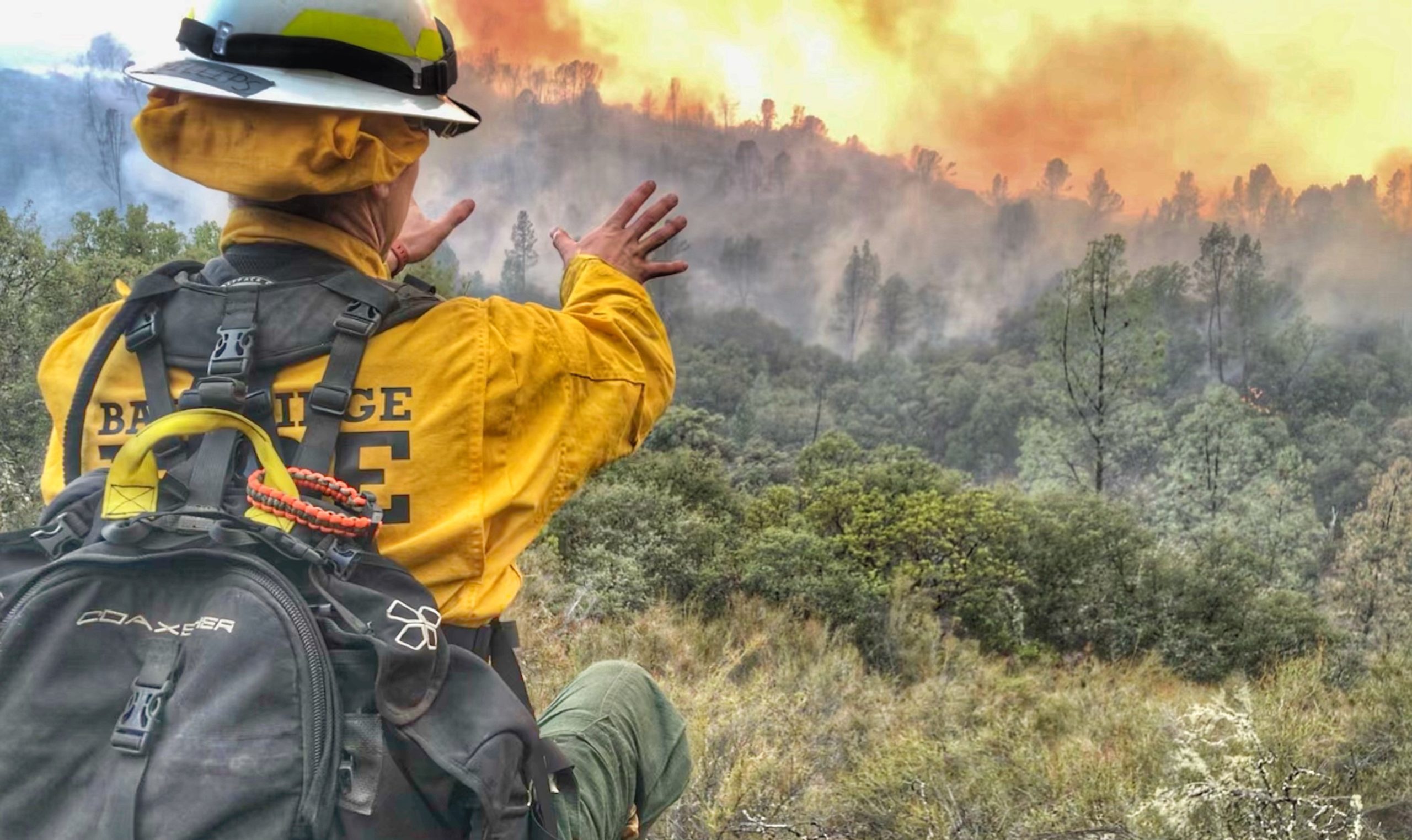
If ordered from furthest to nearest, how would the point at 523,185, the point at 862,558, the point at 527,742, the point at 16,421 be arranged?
the point at 523,185 → the point at 862,558 → the point at 16,421 → the point at 527,742

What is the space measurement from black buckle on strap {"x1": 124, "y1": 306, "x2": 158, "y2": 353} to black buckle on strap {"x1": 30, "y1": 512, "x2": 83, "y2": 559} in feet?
0.65

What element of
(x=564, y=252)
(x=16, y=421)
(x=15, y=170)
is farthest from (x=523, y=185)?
(x=564, y=252)

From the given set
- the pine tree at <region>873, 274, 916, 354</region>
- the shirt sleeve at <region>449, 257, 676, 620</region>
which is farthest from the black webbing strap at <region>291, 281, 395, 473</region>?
the pine tree at <region>873, 274, 916, 354</region>

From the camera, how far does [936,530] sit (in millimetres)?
11836

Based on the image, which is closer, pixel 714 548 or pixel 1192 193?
pixel 714 548

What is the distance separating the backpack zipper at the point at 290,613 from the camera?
0.92 metres

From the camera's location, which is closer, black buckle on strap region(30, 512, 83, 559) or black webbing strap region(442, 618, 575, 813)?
black buckle on strap region(30, 512, 83, 559)

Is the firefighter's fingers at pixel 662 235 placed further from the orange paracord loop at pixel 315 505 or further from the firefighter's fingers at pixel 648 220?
the orange paracord loop at pixel 315 505

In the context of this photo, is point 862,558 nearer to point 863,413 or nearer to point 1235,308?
point 863,413

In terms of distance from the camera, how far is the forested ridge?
319 cm

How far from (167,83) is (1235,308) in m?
45.2

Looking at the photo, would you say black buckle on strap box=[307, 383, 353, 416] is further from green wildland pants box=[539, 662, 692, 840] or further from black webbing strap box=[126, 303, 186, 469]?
green wildland pants box=[539, 662, 692, 840]

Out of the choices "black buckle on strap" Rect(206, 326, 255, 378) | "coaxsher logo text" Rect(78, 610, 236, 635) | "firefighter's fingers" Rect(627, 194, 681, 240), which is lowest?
"coaxsher logo text" Rect(78, 610, 236, 635)

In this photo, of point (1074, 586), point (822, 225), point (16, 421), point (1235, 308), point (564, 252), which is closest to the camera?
point (564, 252)
